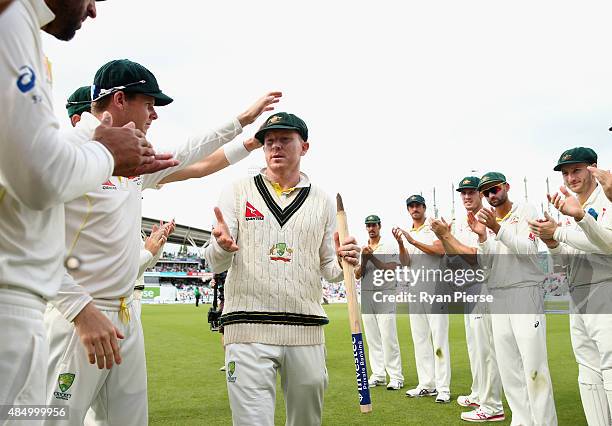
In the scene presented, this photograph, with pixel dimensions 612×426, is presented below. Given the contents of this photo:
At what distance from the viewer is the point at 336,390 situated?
917 centimetres

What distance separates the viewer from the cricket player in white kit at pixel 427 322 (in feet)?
29.3

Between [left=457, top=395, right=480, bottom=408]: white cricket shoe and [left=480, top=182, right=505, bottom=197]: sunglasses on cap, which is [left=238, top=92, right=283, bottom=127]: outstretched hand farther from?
[left=457, top=395, right=480, bottom=408]: white cricket shoe

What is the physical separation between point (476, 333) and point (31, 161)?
7.52 m

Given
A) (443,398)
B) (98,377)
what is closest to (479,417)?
(443,398)

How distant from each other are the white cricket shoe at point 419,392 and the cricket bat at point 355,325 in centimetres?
559

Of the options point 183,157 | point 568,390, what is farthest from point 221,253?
point 568,390

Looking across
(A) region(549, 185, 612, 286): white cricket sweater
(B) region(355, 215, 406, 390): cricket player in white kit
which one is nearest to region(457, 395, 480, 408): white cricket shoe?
(B) region(355, 215, 406, 390): cricket player in white kit

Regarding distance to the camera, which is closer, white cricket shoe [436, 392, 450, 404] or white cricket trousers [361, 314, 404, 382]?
white cricket shoe [436, 392, 450, 404]

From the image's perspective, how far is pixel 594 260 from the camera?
5.89 meters

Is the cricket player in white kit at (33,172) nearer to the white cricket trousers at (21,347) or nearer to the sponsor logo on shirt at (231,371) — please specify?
the white cricket trousers at (21,347)

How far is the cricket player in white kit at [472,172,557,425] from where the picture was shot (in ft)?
20.3

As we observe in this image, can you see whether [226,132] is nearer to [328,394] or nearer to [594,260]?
[594,260]

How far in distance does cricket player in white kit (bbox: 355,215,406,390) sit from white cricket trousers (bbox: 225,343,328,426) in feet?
19.7

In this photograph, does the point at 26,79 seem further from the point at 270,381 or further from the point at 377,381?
the point at 377,381
